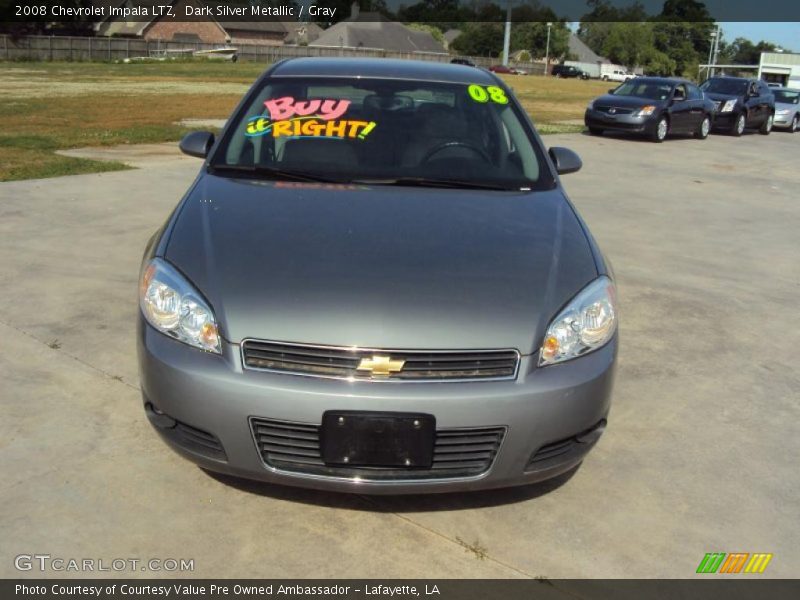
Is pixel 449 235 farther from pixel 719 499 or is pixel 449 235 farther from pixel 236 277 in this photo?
pixel 719 499

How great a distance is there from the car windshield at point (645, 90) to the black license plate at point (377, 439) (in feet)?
61.9

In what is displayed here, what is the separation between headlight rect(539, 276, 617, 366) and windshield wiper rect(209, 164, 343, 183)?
1.38 m

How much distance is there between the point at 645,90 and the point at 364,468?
63.5 feet

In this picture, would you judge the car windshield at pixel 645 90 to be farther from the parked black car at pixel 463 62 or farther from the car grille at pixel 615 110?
the parked black car at pixel 463 62

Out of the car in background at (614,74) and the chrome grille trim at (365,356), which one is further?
the car in background at (614,74)

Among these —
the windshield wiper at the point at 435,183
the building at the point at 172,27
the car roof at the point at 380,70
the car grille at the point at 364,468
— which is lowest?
the car grille at the point at 364,468

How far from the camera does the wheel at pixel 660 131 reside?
1925 centimetres

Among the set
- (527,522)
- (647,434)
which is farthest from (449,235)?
(647,434)

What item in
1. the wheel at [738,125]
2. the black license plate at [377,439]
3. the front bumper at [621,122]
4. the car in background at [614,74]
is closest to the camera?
the black license plate at [377,439]

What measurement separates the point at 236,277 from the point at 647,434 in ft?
6.77

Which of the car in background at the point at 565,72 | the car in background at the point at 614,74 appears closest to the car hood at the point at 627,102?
the car in background at the point at 565,72

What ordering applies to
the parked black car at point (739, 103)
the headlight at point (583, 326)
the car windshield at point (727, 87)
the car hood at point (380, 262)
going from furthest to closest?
1. the car windshield at point (727, 87)
2. the parked black car at point (739, 103)
3. the headlight at point (583, 326)
4. the car hood at point (380, 262)

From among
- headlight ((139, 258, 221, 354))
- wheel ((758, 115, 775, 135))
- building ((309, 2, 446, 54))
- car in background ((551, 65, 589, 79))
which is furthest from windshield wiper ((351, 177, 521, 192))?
car in background ((551, 65, 589, 79))

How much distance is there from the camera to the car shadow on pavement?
10.2ft
